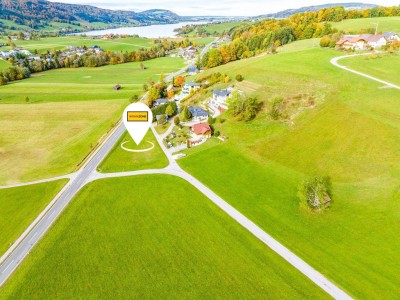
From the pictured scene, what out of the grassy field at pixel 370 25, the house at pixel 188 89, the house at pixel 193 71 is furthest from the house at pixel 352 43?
the house at pixel 193 71

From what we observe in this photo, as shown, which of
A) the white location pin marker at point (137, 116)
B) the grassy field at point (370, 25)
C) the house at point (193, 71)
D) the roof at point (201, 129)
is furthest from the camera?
the house at point (193, 71)

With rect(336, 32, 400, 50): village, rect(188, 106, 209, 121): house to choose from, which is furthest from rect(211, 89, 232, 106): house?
rect(336, 32, 400, 50): village

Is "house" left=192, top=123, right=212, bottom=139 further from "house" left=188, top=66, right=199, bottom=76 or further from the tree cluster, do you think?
"house" left=188, top=66, right=199, bottom=76

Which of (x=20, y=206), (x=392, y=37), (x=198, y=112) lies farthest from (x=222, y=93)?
(x=392, y=37)

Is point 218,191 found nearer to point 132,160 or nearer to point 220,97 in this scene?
point 132,160

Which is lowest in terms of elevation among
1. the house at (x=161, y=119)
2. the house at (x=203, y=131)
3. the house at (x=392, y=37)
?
the house at (x=161, y=119)

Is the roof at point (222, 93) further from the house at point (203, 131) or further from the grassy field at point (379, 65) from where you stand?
the grassy field at point (379, 65)
